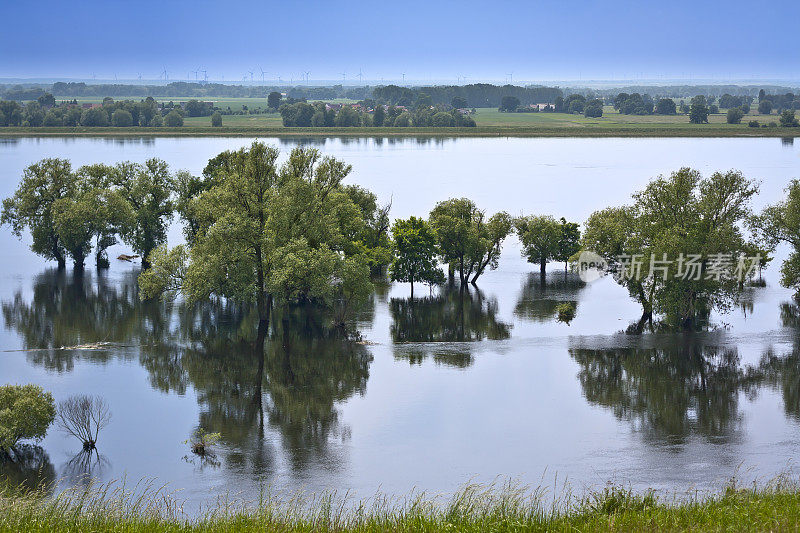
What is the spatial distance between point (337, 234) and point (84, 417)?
67.6 feet

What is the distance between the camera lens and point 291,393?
40.5 metres

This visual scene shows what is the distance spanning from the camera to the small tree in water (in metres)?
35.0

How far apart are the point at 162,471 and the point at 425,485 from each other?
9630 mm

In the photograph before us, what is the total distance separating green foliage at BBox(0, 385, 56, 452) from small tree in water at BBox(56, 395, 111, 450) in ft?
5.14

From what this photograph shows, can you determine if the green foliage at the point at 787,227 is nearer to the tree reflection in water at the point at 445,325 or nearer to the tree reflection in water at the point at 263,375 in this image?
the tree reflection in water at the point at 445,325

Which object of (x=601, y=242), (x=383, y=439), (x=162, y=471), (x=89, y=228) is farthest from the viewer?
(x=89, y=228)

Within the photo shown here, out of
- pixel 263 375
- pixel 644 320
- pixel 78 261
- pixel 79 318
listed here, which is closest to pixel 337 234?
pixel 263 375

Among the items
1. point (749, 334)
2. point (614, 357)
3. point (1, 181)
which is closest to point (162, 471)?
point (614, 357)

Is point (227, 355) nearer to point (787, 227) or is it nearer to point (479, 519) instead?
point (479, 519)

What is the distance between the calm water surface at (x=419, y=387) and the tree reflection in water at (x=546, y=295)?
0.69ft

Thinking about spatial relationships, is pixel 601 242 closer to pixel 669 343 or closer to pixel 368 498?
pixel 669 343

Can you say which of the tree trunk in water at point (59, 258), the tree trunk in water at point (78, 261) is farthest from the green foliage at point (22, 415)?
the tree trunk in water at point (59, 258)

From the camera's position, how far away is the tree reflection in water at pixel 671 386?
3697 centimetres

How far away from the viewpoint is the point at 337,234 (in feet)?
172
